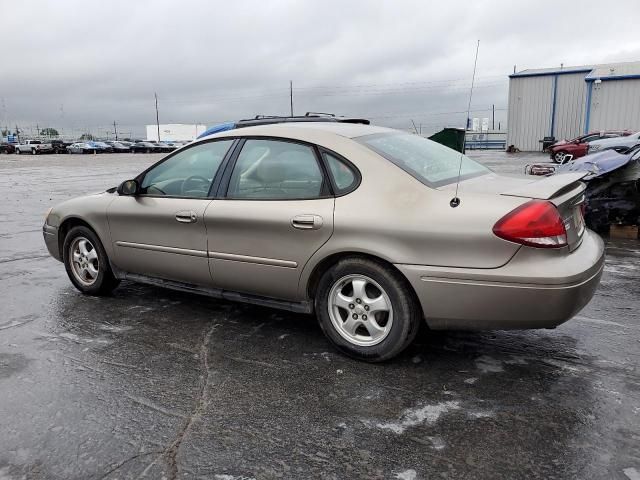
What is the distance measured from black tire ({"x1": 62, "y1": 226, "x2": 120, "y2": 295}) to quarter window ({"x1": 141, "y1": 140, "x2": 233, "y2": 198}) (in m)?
0.79

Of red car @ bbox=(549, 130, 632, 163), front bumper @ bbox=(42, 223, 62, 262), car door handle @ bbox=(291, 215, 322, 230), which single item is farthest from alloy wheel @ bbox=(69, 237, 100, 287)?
red car @ bbox=(549, 130, 632, 163)

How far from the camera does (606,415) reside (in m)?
2.86

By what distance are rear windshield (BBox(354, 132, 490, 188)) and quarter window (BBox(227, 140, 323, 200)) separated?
0.42 m

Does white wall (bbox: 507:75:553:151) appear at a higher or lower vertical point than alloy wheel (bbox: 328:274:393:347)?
higher

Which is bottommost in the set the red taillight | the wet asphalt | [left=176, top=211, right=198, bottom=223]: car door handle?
the wet asphalt

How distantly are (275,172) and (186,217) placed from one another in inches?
32.3

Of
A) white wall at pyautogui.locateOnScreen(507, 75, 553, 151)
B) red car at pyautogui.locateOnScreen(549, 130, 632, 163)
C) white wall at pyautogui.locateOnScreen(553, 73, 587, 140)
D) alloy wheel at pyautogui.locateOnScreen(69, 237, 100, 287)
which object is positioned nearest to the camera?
alloy wheel at pyautogui.locateOnScreen(69, 237, 100, 287)

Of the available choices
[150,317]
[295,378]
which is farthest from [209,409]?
[150,317]

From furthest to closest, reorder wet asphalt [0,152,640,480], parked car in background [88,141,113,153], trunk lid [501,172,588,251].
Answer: parked car in background [88,141,113,153] < trunk lid [501,172,588,251] < wet asphalt [0,152,640,480]

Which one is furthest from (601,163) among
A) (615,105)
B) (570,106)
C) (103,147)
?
(103,147)

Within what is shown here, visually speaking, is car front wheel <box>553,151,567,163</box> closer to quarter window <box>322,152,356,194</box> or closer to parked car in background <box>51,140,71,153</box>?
quarter window <box>322,152,356,194</box>

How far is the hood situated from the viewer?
705 cm

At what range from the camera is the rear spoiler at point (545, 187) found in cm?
318

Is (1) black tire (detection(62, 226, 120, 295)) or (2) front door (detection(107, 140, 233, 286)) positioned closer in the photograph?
(2) front door (detection(107, 140, 233, 286))
